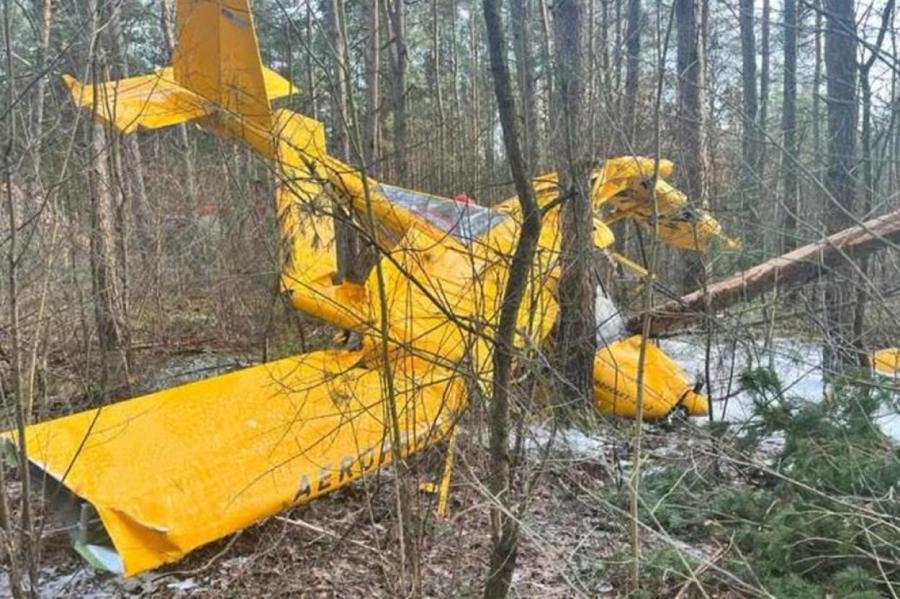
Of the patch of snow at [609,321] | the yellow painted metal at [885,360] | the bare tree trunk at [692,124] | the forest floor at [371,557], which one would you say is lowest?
the forest floor at [371,557]

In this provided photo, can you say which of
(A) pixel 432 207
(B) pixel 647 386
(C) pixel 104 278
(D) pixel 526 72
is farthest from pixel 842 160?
(C) pixel 104 278

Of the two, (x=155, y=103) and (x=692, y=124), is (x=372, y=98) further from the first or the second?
(x=692, y=124)

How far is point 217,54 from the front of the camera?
6242mm

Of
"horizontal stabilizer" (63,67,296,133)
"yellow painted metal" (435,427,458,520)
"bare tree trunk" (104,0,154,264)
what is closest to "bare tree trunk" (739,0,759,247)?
"yellow painted metal" (435,427,458,520)

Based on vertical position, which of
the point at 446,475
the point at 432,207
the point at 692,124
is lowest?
the point at 446,475

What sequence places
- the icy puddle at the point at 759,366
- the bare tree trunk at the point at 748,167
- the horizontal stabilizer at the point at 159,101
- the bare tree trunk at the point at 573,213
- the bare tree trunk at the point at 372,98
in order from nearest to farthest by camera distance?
1. the bare tree trunk at the point at 573,213
2. the bare tree trunk at the point at 748,167
3. the icy puddle at the point at 759,366
4. the horizontal stabilizer at the point at 159,101
5. the bare tree trunk at the point at 372,98

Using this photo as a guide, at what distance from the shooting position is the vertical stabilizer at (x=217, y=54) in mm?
6113

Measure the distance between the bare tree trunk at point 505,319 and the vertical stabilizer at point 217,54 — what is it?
3.86 metres

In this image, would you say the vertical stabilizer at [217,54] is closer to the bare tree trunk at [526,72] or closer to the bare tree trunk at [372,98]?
the bare tree trunk at [372,98]

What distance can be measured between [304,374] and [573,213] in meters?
2.41

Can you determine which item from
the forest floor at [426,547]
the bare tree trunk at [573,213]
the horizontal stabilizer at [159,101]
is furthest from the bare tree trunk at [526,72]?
the horizontal stabilizer at [159,101]

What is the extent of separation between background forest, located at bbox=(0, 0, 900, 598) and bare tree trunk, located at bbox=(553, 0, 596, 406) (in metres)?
0.04

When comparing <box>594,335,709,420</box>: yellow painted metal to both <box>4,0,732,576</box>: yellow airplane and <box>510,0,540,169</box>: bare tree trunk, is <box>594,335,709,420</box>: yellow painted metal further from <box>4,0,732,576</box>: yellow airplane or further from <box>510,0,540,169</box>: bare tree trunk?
<box>510,0,540,169</box>: bare tree trunk

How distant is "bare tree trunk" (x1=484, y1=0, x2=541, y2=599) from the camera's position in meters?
2.50
